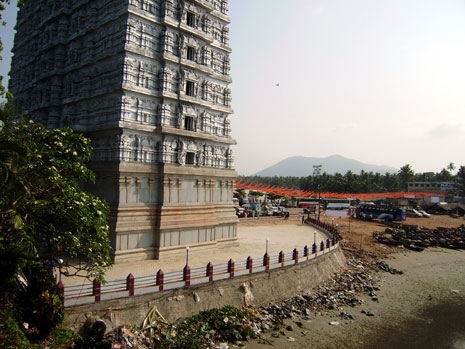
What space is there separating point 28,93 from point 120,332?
27606mm

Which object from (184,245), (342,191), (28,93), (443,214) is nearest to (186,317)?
(184,245)

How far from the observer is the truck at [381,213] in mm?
56875

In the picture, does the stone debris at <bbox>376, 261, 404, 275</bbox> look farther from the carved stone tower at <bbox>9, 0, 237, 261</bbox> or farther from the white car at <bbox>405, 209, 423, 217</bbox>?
the white car at <bbox>405, 209, 423, 217</bbox>

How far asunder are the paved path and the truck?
69.8 feet

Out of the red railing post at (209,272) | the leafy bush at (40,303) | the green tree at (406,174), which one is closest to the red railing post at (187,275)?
the red railing post at (209,272)

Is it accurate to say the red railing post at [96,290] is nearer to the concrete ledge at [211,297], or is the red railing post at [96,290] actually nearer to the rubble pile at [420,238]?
the concrete ledge at [211,297]

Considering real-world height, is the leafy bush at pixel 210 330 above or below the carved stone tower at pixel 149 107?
below

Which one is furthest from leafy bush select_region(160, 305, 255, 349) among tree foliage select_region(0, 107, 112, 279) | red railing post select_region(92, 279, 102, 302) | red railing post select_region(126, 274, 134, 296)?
tree foliage select_region(0, 107, 112, 279)

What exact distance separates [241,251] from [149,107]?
43.0 feet

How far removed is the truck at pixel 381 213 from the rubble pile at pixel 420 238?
554 cm

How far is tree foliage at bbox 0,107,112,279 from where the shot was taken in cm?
1126

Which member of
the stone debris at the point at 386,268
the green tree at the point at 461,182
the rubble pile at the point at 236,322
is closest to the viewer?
the rubble pile at the point at 236,322

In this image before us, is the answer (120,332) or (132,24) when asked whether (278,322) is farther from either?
(132,24)

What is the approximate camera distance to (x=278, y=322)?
18.7m
